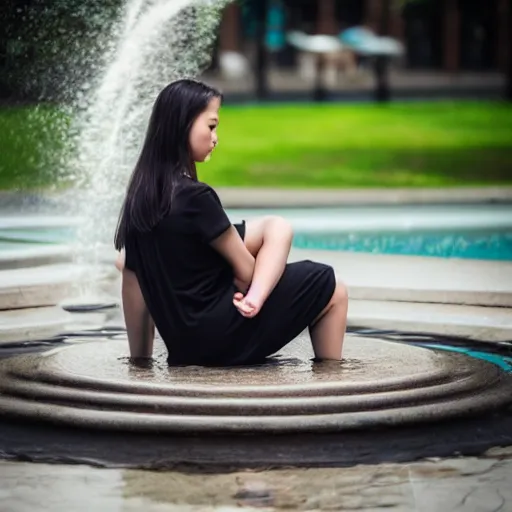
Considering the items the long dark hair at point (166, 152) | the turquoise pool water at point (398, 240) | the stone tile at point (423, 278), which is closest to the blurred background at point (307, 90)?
the turquoise pool water at point (398, 240)

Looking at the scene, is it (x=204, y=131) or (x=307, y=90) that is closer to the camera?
(x=204, y=131)

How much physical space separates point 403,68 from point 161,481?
65746 millimetres

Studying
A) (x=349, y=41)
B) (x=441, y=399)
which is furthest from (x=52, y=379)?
(x=349, y=41)

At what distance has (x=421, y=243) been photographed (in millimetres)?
16328

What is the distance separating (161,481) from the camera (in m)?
5.82

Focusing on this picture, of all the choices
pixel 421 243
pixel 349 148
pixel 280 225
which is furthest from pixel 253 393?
pixel 349 148

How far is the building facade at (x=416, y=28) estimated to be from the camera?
6931 cm

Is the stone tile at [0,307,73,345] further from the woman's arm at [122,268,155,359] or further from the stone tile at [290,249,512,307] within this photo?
the stone tile at [290,249,512,307]

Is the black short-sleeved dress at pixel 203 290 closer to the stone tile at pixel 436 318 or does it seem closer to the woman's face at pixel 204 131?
the woman's face at pixel 204 131

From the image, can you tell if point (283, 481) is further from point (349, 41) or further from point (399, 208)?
point (349, 41)

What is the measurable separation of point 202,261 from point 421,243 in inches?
365

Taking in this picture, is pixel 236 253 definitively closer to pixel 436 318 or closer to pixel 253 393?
pixel 253 393

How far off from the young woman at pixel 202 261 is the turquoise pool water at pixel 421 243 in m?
8.16

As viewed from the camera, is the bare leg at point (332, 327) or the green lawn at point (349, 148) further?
the green lawn at point (349, 148)
